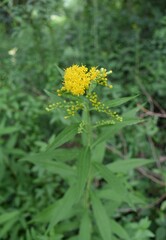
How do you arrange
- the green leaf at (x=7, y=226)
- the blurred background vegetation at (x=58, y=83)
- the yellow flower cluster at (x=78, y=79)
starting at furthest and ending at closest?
1. the blurred background vegetation at (x=58, y=83)
2. the green leaf at (x=7, y=226)
3. the yellow flower cluster at (x=78, y=79)

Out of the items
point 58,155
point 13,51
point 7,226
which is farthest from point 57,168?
point 13,51

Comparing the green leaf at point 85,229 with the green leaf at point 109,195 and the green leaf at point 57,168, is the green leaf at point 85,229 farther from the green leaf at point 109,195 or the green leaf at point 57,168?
the green leaf at point 57,168

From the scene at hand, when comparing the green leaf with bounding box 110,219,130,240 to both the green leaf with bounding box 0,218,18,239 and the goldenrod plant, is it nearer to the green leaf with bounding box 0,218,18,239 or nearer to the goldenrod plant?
the goldenrod plant

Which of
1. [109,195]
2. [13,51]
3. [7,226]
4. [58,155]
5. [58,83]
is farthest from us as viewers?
[13,51]

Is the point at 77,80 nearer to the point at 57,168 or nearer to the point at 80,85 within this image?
the point at 80,85

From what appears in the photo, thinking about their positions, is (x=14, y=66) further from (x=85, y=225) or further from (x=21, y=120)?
(x=85, y=225)

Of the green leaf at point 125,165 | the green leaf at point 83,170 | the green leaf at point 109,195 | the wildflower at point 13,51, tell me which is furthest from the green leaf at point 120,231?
the wildflower at point 13,51
